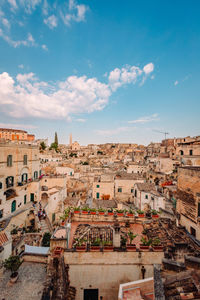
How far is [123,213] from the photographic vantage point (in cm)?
1120

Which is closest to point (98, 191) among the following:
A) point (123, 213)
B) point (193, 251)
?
point (123, 213)

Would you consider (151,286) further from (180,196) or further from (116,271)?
(180,196)

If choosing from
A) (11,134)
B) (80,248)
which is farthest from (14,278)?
(11,134)

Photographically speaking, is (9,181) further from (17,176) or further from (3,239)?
(3,239)

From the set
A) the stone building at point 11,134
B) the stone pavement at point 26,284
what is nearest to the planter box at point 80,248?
the stone pavement at point 26,284

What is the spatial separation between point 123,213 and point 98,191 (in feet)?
61.1

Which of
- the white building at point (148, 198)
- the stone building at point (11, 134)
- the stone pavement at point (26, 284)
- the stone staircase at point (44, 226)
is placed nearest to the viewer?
the stone pavement at point (26, 284)

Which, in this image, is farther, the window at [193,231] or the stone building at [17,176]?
the stone building at [17,176]

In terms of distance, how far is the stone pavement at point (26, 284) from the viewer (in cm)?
847

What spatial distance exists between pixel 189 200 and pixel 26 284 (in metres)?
14.3

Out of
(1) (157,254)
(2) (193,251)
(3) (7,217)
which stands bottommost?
(3) (7,217)

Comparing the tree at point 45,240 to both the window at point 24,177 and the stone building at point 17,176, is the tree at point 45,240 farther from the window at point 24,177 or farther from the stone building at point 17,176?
the window at point 24,177

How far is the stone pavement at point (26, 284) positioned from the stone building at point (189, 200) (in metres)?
12.4

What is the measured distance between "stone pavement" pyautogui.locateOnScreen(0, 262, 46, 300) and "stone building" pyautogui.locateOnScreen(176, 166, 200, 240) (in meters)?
12.4
